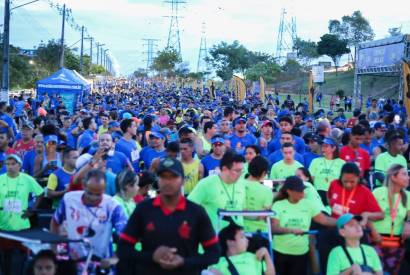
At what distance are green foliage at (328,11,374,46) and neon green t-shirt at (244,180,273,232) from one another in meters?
89.9

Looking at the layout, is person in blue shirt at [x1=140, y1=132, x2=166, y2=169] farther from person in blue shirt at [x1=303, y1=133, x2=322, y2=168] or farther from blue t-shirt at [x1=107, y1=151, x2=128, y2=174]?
person in blue shirt at [x1=303, y1=133, x2=322, y2=168]

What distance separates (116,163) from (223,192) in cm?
257

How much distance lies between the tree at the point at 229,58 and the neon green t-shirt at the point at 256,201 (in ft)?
255

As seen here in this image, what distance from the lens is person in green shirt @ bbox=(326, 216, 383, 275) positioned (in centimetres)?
542

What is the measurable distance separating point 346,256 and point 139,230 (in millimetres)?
2215

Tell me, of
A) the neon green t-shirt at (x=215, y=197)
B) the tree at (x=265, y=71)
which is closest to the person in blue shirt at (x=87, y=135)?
the neon green t-shirt at (x=215, y=197)

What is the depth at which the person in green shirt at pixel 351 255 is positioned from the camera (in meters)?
5.42

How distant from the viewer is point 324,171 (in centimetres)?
811

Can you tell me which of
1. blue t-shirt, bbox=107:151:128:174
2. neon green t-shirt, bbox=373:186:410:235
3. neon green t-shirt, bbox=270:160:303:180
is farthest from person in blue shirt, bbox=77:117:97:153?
neon green t-shirt, bbox=373:186:410:235

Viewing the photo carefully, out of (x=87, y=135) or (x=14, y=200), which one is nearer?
(x=14, y=200)

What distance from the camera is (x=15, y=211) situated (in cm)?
681

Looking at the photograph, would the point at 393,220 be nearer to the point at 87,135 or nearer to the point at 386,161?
the point at 386,161

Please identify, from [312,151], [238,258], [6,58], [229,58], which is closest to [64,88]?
[6,58]

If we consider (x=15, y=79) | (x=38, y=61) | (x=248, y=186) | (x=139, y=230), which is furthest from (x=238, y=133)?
(x=38, y=61)
